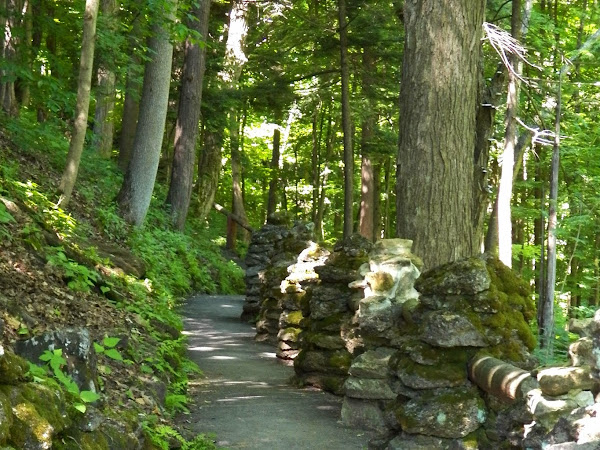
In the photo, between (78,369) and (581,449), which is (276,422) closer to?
→ (78,369)

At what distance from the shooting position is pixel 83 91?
11.5 metres

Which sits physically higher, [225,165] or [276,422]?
[225,165]

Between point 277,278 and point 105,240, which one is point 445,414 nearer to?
point 277,278

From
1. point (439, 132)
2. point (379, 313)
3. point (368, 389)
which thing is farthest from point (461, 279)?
point (439, 132)

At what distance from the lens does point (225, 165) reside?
43.9 meters

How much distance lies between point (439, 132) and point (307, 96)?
14.0 m

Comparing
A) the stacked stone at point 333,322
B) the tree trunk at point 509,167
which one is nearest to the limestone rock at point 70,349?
the stacked stone at point 333,322

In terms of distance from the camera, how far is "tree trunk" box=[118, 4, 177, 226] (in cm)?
1739

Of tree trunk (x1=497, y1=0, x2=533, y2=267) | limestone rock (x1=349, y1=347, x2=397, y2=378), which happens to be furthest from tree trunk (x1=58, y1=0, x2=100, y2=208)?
tree trunk (x1=497, y1=0, x2=533, y2=267)

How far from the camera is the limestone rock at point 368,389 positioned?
27.0 ft

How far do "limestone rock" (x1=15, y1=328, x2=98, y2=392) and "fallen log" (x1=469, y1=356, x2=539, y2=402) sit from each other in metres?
2.74

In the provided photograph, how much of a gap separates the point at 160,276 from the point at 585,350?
1564 centimetres

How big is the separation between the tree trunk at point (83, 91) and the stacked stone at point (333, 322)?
4.28 meters

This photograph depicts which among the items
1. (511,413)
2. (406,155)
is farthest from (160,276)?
(511,413)
